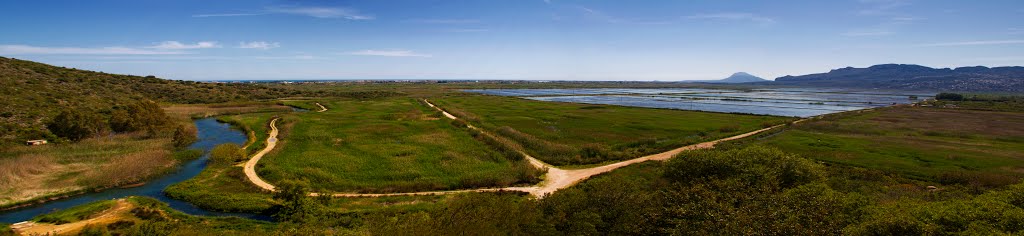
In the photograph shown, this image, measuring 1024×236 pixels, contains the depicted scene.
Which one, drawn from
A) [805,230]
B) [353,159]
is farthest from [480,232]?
[353,159]

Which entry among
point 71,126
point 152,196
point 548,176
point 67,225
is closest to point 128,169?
point 152,196

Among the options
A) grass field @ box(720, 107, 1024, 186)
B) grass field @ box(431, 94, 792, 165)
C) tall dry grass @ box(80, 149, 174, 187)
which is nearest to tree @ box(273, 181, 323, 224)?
tall dry grass @ box(80, 149, 174, 187)

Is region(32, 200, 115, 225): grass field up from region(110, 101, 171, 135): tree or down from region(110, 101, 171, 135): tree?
down

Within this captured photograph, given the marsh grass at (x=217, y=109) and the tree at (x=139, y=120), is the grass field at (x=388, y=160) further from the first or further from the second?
the marsh grass at (x=217, y=109)

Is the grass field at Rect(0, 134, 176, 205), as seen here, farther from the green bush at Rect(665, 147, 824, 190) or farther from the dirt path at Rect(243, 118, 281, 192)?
the green bush at Rect(665, 147, 824, 190)

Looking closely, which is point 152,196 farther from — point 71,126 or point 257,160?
point 71,126

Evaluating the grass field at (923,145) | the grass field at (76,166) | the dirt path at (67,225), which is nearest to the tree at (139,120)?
the grass field at (76,166)
